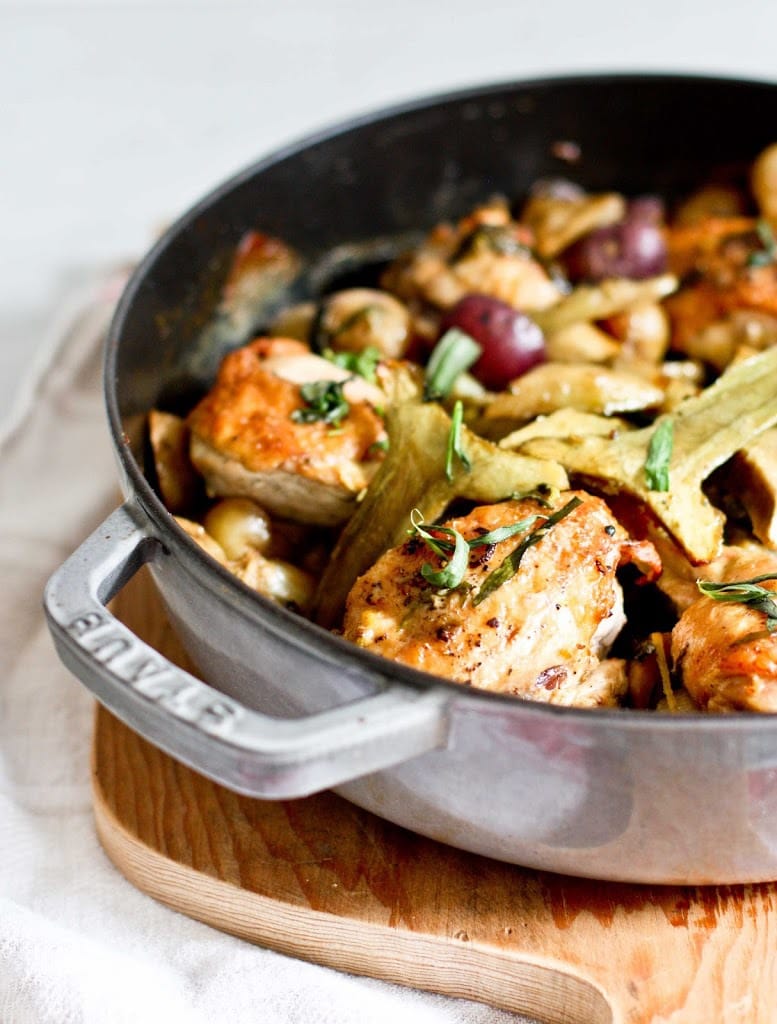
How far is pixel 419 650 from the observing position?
150cm

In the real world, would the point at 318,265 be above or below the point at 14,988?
above

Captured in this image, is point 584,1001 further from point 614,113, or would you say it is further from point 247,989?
point 614,113

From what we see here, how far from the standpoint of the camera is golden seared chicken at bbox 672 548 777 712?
56.4 inches

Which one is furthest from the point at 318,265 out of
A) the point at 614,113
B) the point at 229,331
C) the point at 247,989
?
the point at 247,989

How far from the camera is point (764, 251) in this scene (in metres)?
2.38

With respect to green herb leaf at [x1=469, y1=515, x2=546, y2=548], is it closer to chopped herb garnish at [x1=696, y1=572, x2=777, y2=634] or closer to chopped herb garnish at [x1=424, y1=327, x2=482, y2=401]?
chopped herb garnish at [x1=696, y1=572, x2=777, y2=634]

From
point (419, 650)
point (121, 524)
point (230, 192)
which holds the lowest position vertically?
point (419, 650)

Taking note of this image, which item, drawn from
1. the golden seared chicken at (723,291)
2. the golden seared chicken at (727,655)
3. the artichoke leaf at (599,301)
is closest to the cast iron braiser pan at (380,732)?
the golden seared chicken at (727,655)

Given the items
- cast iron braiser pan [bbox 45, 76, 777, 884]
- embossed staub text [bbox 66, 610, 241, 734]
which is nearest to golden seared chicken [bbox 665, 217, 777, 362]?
cast iron braiser pan [bbox 45, 76, 777, 884]

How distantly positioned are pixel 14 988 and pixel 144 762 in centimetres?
38

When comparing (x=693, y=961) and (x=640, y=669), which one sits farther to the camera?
(x=640, y=669)

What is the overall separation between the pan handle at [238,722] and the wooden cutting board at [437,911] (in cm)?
39

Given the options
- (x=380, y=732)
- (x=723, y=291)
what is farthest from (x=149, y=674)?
(x=723, y=291)

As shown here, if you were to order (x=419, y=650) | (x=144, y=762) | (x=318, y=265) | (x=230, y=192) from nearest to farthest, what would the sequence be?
1. (x=419, y=650)
2. (x=144, y=762)
3. (x=230, y=192)
4. (x=318, y=265)
